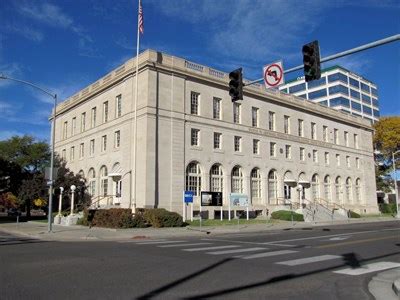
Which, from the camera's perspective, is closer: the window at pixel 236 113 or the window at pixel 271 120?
the window at pixel 236 113

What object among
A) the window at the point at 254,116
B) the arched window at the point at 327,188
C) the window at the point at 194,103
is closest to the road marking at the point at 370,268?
the window at the point at 194,103

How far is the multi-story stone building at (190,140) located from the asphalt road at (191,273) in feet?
71.1

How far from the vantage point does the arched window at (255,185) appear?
151ft

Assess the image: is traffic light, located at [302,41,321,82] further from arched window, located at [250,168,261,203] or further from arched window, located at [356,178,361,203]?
arched window, located at [356,178,361,203]

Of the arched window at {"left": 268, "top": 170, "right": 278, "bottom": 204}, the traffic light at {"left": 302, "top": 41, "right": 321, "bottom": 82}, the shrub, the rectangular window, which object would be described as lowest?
the shrub

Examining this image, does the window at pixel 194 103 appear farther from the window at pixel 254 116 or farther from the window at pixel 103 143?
the window at pixel 103 143

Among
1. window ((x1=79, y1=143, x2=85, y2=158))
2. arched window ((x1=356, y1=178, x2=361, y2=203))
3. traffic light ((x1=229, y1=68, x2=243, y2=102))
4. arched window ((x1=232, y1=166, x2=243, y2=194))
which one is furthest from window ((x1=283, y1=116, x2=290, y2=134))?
traffic light ((x1=229, y1=68, x2=243, y2=102))

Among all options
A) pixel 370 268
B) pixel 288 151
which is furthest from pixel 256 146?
pixel 370 268

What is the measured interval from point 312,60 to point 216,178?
29.7 meters

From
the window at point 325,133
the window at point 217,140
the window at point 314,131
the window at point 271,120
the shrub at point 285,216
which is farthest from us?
the window at point 325,133

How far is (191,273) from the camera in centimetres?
1057

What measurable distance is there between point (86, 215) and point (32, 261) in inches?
848

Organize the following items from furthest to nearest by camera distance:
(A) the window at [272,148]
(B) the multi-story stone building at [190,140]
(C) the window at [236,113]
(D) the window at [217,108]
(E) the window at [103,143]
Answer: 1. (A) the window at [272,148]
2. (C) the window at [236,113]
3. (E) the window at [103,143]
4. (D) the window at [217,108]
5. (B) the multi-story stone building at [190,140]

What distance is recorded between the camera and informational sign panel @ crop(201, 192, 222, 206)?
3705 centimetres
